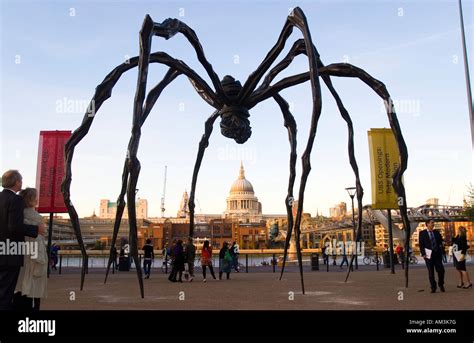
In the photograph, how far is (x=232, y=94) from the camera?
35.1 feet

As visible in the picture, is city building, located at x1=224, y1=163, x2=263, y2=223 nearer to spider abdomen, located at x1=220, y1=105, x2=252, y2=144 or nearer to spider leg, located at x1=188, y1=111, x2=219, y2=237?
spider leg, located at x1=188, y1=111, x2=219, y2=237

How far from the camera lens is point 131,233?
7.62 metres

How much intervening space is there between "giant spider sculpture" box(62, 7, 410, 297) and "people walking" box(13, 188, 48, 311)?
215cm

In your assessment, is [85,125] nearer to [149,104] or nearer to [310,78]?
[149,104]

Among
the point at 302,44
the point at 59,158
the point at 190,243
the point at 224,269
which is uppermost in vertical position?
the point at 302,44

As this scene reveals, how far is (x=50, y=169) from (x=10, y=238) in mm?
15780

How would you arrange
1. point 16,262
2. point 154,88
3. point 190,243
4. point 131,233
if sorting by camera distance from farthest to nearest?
1. point 190,243
2. point 154,88
3. point 131,233
4. point 16,262

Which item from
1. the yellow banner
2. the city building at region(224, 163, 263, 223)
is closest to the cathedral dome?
the city building at region(224, 163, 263, 223)

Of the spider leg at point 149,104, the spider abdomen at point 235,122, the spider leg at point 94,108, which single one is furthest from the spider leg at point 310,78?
the spider leg at point 149,104

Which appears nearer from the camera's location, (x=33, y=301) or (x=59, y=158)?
(x=33, y=301)
